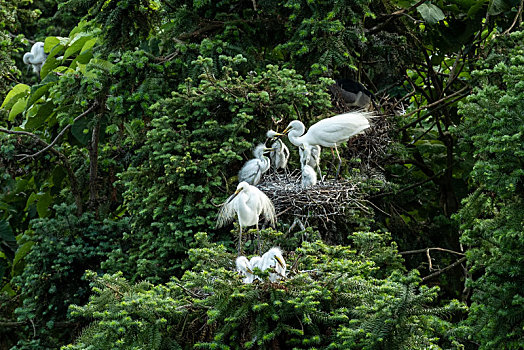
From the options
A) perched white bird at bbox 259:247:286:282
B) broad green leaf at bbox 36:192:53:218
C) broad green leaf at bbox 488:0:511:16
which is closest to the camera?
perched white bird at bbox 259:247:286:282

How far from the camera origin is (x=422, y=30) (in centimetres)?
784

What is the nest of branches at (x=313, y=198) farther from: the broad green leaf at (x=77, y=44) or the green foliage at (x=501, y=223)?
the broad green leaf at (x=77, y=44)

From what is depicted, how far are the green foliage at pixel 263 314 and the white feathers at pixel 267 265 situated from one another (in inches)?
2.7

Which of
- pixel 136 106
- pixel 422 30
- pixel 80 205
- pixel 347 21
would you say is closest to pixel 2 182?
pixel 80 205

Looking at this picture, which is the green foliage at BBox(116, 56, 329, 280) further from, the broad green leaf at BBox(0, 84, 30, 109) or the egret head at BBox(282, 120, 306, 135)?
the broad green leaf at BBox(0, 84, 30, 109)

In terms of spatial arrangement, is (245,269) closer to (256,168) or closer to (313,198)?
(313,198)

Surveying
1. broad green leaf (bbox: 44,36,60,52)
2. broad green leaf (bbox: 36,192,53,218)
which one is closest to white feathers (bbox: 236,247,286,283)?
broad green leaf (bbox: 36,192,53,218)

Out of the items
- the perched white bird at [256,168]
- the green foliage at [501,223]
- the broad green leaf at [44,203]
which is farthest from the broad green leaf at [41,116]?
the green foliage at [501,223]

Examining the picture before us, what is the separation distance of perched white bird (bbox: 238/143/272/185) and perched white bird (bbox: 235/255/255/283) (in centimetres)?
141

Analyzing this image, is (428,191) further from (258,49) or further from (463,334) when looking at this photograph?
(463,334)

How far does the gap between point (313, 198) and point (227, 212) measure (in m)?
0.58

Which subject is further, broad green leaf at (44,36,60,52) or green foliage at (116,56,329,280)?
broad green leaf at (44,36,60,52)

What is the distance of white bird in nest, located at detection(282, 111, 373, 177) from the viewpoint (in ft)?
18.9

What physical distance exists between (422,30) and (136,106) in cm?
284
